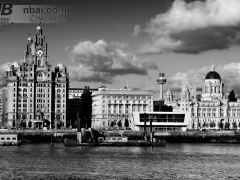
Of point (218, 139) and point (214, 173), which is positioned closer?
point (214, 173)

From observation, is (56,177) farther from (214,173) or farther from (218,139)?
(218,139)

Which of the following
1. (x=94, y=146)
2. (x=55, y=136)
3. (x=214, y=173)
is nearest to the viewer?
(x=214, y=173)

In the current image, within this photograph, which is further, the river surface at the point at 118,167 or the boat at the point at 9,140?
the boat at the point at 9,140

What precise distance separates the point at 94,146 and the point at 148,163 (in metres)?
54.4

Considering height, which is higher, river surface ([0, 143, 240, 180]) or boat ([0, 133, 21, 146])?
boat ([0, 133, 21, 146])

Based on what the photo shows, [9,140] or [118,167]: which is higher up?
[9,140]

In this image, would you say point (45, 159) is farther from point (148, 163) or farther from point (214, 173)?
point (214, 173)

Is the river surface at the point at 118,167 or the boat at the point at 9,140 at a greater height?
the boat at the point at 9,140

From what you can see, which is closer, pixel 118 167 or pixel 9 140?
pixel 118 167

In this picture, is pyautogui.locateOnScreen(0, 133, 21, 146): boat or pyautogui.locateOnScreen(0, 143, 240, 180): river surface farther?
pyautogui.locateOnScreen(0, 133, 21, 146): boat

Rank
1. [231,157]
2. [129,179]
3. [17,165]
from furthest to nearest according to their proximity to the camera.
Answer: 1. [231,157]
2. [17,165]
3. [129,179]

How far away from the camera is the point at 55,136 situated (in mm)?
189750

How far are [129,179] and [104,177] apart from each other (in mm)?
3610

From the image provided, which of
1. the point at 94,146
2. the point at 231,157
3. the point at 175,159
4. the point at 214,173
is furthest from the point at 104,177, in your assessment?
the point at 94,146
